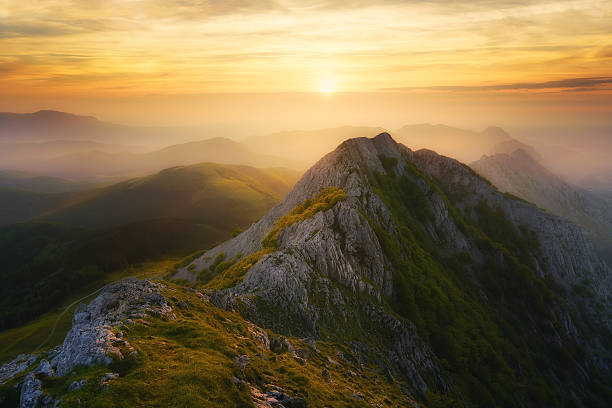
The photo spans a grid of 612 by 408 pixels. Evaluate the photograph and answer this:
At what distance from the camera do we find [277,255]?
61344 mm

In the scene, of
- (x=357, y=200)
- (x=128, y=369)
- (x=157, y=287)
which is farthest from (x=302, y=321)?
(x=357, y=200)

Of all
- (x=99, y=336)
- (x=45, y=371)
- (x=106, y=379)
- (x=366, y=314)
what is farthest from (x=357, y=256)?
(x=45, y=371)

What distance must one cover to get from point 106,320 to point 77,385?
36.5 feet

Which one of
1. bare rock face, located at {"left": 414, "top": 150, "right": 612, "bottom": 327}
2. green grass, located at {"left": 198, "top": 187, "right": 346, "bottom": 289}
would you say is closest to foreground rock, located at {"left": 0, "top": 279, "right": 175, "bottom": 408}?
green grass, located at {"left": 198, "top": 187, "right": 346, "bottom": 289}

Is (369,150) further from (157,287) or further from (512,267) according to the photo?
(157,287)

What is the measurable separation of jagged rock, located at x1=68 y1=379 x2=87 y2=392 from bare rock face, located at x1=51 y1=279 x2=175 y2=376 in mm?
2317

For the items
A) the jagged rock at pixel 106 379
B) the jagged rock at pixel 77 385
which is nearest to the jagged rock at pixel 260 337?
the jagged rock at pixel 106 379

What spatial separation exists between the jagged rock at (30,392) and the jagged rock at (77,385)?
227 cm

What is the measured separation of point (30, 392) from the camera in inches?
912

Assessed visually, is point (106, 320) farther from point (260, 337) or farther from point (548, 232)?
point (548, 232)

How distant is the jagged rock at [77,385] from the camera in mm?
22562

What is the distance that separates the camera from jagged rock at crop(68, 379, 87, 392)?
22562 mm

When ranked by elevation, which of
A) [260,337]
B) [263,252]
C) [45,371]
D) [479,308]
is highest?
[45,371]

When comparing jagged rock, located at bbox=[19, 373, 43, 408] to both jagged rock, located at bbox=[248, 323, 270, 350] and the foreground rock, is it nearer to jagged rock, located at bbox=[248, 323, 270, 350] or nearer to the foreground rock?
the foreground rock
